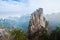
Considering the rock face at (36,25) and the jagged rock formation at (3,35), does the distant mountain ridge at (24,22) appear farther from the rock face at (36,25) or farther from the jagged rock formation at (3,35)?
the jagged rock formation at (3,35)

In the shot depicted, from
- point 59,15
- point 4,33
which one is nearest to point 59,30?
point 4,33

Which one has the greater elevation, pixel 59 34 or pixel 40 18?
pixel 40 18

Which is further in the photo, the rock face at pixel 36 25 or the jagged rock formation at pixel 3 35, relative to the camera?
the rock face at pixel 36 25

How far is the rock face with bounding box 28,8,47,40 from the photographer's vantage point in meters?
28.5

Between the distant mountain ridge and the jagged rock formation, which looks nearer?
the jagged rock formation

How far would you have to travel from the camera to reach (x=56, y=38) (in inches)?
1014

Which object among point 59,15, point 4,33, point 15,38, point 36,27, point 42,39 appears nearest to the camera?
point 4,33

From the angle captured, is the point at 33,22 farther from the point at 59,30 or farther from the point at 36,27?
the point at 59,30

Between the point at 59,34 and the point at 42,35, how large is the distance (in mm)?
2690

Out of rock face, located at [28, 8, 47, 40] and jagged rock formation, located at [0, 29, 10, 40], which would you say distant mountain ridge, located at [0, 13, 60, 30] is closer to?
rock face, located at [28, 8, 47, 40]

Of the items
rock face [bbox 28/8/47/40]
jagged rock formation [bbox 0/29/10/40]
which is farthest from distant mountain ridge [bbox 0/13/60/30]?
jagged rock formation [bbox 0/29/10/40]

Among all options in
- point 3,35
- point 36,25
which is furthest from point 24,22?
point 3,35

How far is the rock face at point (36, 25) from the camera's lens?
28466 mm

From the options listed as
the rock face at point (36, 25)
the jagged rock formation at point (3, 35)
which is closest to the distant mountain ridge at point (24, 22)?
the rock face at point (36, 25)
